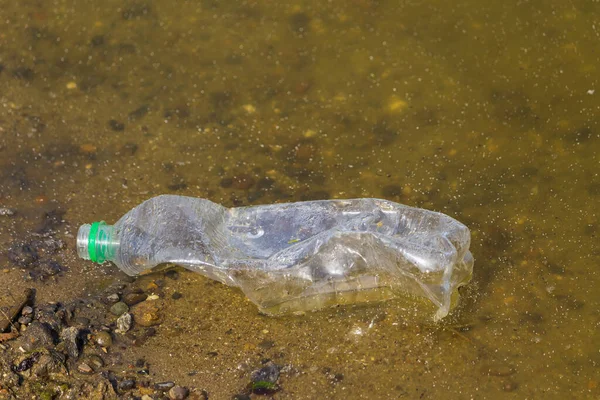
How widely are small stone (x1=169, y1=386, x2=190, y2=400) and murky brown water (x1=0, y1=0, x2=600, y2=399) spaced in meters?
0.05

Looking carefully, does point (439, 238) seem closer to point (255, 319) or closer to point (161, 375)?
point (255, 319)

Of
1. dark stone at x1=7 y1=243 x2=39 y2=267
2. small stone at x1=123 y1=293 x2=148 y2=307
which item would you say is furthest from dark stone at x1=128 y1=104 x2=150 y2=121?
small stone at x1=123 y1=293 x2=148 y2=307

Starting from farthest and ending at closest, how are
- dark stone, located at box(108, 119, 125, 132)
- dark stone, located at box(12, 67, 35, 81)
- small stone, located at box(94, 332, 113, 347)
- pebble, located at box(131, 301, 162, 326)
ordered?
1. dark stone, located at box(12, 67, 35, 81)
2. dark stone, located at box(108, 119, 125, 132)
3. pebble, located at box(131, 301, 162, 326)
4. small stone, located at box(94, 332, 113, 347)

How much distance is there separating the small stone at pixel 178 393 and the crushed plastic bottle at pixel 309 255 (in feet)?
1.39

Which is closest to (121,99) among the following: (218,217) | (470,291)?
(218,217)

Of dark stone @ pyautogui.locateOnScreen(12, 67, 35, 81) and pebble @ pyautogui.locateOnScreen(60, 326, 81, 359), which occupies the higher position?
dark stone @ pyautogui.locateOnScreen(12, 67, 35, 81)

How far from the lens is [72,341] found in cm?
257

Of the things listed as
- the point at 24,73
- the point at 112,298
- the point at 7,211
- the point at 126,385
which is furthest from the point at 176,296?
the point at 24,73

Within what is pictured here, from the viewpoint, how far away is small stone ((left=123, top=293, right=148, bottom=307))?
111 inches

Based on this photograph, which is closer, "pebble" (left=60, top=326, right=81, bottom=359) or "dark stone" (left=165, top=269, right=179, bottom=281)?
"pebble" (left=60, top=326, right=81, bottom=359)

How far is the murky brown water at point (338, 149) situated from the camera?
Result: 2.66 m

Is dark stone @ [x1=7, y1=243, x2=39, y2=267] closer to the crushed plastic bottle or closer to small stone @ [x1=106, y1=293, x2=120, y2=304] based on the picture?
the crushed plastic bottle

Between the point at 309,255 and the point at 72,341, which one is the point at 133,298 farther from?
the point at 309,255

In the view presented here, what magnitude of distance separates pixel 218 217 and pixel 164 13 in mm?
1462
